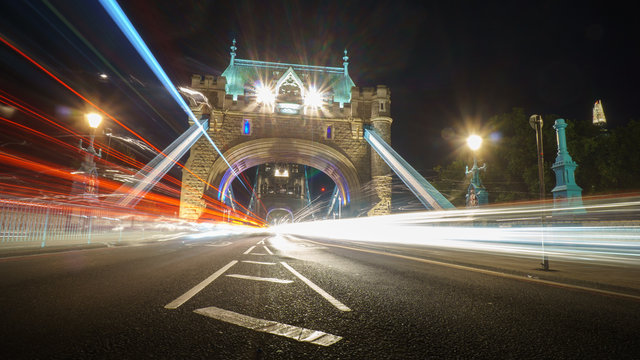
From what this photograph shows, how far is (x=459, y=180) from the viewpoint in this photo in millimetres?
34031

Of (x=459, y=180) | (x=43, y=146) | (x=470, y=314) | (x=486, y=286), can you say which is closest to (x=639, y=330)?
(x=470, y=314)

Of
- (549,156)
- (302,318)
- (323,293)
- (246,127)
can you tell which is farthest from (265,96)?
(302,318)

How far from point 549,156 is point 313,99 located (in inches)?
845

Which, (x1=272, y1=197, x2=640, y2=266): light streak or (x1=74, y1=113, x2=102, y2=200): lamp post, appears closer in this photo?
(x1=272, y1=197, x2=640, y2=266): light streak

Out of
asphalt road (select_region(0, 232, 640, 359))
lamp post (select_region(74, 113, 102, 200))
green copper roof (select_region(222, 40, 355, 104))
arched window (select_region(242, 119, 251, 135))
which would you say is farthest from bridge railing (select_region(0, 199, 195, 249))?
green copper roof (select_region(222, 40, 355, 104))

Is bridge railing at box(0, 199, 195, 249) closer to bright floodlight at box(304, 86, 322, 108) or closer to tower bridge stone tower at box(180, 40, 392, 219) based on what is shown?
tower bridge stone tower at box(180, 40, 392, 219)

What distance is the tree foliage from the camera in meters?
23.7

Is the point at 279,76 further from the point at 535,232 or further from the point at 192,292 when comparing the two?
the point at 192,292

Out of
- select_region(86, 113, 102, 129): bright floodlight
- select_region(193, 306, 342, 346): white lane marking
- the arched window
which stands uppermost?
the arched window

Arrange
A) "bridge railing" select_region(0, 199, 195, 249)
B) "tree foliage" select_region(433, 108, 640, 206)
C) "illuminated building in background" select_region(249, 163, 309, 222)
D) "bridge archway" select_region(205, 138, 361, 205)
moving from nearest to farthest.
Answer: "bridge railing" select_region(0, 199, 195, 249)
"tree foliage" select_region(433, 108, 640, 206)
"bridge archway" select_region(205, 138, 361, 205)
"illuminated building in background" select_region(249, 163, 309, 222)

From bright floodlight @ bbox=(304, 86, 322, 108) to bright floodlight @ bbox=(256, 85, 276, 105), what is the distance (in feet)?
10.5

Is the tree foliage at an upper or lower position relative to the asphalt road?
upper

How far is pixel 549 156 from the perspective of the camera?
26.3 meters

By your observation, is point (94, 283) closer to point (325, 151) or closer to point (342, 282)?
point (342, 282)
